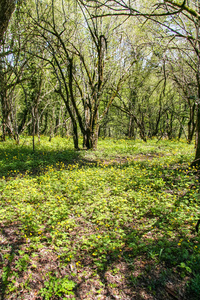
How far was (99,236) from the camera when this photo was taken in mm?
3484

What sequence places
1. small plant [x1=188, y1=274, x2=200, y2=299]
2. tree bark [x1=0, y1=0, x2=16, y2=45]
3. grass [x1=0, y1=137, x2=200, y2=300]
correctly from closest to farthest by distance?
small plant [x1=188, y1=274, x2=200, y2=299] < grass [x1=0, y1=137, x2=200, y2=300] < tree bark [x1=0, y1=0, x2=16, y2=45]

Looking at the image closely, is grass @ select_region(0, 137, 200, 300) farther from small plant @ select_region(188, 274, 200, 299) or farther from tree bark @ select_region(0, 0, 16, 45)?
tree bark @ select_region(0, 0, 16, 45)

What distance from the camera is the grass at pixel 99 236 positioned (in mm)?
2676

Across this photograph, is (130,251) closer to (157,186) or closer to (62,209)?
(62,209)

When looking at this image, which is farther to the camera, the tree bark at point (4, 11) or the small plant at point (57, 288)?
the tree bark at point (4, 11)

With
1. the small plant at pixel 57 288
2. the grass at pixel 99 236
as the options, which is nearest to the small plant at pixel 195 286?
the grass at pixel 99 236

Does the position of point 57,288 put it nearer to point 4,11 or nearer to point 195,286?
point 195,286

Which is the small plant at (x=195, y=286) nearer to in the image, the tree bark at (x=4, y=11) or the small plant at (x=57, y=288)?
the small plant at (x=57, y=288)

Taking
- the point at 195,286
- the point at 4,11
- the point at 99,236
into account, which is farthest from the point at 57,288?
the point at 4,11

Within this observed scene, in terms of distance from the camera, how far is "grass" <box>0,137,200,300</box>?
2.68 metres

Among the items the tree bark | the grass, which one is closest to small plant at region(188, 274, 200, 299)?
the grass

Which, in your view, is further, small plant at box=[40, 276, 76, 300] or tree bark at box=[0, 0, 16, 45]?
tree bark at box=[0, 0, 16, 45]

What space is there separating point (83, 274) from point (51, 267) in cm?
54

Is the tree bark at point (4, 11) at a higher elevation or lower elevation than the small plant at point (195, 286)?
higher
